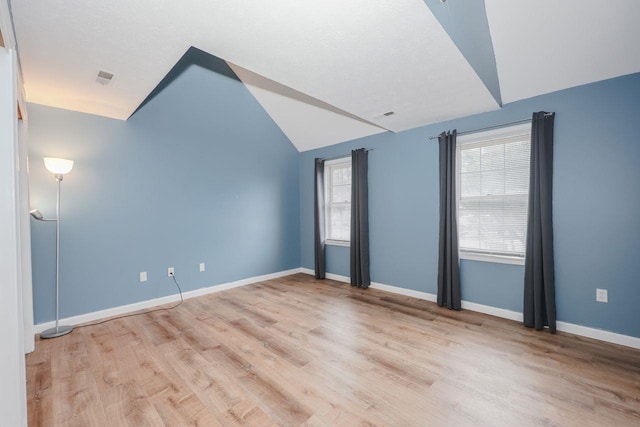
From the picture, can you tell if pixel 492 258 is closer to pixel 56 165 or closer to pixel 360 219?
pixel 360 219

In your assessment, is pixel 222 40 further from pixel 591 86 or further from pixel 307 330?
pixel 591 86

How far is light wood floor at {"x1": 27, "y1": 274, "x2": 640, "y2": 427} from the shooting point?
5.48 ft

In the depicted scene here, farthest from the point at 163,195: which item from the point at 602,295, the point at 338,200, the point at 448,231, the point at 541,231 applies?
the point at 602,295

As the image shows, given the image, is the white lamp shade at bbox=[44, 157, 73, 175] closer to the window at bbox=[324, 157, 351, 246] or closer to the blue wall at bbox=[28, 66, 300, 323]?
the blue wall at bbox=[28, 66, 300, 323]

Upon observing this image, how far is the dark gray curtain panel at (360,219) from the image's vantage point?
4.29 meters

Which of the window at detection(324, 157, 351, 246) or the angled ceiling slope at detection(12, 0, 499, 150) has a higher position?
the angled ceiling slope at detection(12, 0, 499, 150)

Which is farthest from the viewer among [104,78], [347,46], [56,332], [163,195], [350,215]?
[350,215]

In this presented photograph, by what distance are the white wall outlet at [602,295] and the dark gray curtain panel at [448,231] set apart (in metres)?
1.20

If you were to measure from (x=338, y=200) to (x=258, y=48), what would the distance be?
3213 mm

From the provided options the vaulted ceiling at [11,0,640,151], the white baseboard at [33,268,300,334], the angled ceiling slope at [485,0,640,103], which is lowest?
the white baseboard at [33,268,300,334]

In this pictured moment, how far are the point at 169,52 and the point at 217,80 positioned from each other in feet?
6.95

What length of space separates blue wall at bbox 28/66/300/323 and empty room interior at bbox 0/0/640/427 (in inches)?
1.0

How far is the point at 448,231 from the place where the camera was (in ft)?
11.1

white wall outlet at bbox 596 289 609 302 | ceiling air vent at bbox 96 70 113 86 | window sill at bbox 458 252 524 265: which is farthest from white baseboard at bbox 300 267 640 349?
ceiling air vent at bbox 96 70 113 86
